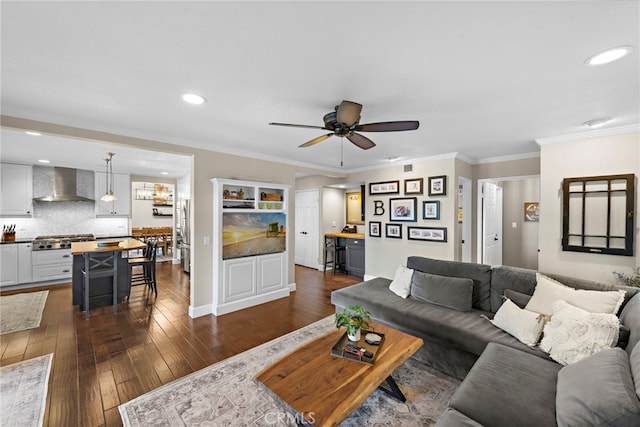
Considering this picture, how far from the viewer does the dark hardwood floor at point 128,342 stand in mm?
2121

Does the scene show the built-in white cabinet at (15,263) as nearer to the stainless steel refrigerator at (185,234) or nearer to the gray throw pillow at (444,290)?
the stainless steel refrigerator at (185,234)

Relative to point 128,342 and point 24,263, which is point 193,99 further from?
point 24,263

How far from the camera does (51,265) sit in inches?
204

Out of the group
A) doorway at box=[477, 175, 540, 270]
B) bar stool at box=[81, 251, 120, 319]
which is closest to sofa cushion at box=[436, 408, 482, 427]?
bar stool at box=[81, 251, 120, 319]

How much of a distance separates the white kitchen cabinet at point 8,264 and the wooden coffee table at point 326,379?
6.04 metres

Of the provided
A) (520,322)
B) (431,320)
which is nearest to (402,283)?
(431,320)

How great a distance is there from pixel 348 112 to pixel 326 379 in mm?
1903

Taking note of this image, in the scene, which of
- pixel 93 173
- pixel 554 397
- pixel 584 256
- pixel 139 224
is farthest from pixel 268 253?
pixel 139 224

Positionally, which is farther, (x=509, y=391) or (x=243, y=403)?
(x=243, y=403)

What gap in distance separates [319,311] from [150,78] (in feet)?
11.2

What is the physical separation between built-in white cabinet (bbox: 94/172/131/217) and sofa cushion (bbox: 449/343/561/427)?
24.1 ft

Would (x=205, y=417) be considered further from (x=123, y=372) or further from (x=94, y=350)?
(x=94, y=350)

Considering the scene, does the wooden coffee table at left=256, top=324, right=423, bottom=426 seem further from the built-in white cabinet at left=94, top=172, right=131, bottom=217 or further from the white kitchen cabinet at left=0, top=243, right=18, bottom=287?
the built-in white cabinet at left=94, top=172, right=131, bottom=217

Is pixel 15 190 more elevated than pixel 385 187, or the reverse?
pixel 385 187
